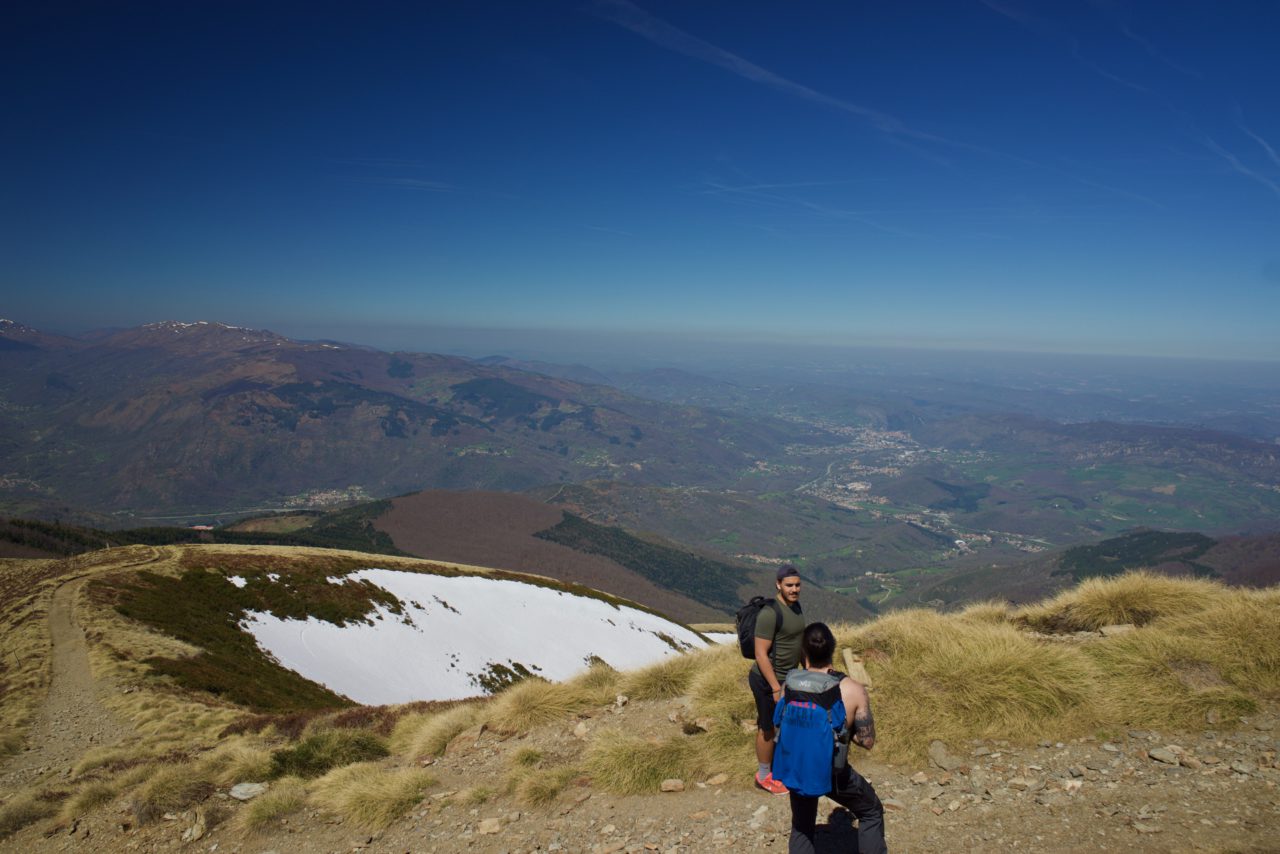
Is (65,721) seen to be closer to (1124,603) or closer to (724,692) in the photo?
(724,692)

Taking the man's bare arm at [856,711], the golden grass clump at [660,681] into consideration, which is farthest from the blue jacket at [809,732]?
the golden grass clump at [660,681]

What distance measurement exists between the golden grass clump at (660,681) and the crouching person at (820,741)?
6950 mm

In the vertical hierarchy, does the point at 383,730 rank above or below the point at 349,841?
below

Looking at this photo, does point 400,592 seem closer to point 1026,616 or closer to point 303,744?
point 303,744

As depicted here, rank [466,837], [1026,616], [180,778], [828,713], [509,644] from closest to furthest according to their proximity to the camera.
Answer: [828,713]
[466,837]
[180,778]
[1026,616]
[509,644]

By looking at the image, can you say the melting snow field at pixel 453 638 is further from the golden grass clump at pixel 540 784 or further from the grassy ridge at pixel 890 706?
the golden grass clump at pixel 540 784

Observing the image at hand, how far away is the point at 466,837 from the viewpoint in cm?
810

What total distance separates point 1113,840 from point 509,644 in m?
44.0

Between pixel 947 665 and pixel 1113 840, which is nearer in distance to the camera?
pixel 1113 840

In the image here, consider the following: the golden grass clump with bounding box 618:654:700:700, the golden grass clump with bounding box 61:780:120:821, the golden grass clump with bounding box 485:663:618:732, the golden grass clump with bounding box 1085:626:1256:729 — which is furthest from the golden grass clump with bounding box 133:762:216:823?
the golden grass clump with bounding box 1085:626:1256:729

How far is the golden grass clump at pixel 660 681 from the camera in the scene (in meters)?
12.6

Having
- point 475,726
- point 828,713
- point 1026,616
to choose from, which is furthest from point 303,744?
point 1026,616

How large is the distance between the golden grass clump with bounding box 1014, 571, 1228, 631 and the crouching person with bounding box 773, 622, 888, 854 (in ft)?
33.8

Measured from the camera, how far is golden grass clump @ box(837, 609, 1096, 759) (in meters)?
8.48
